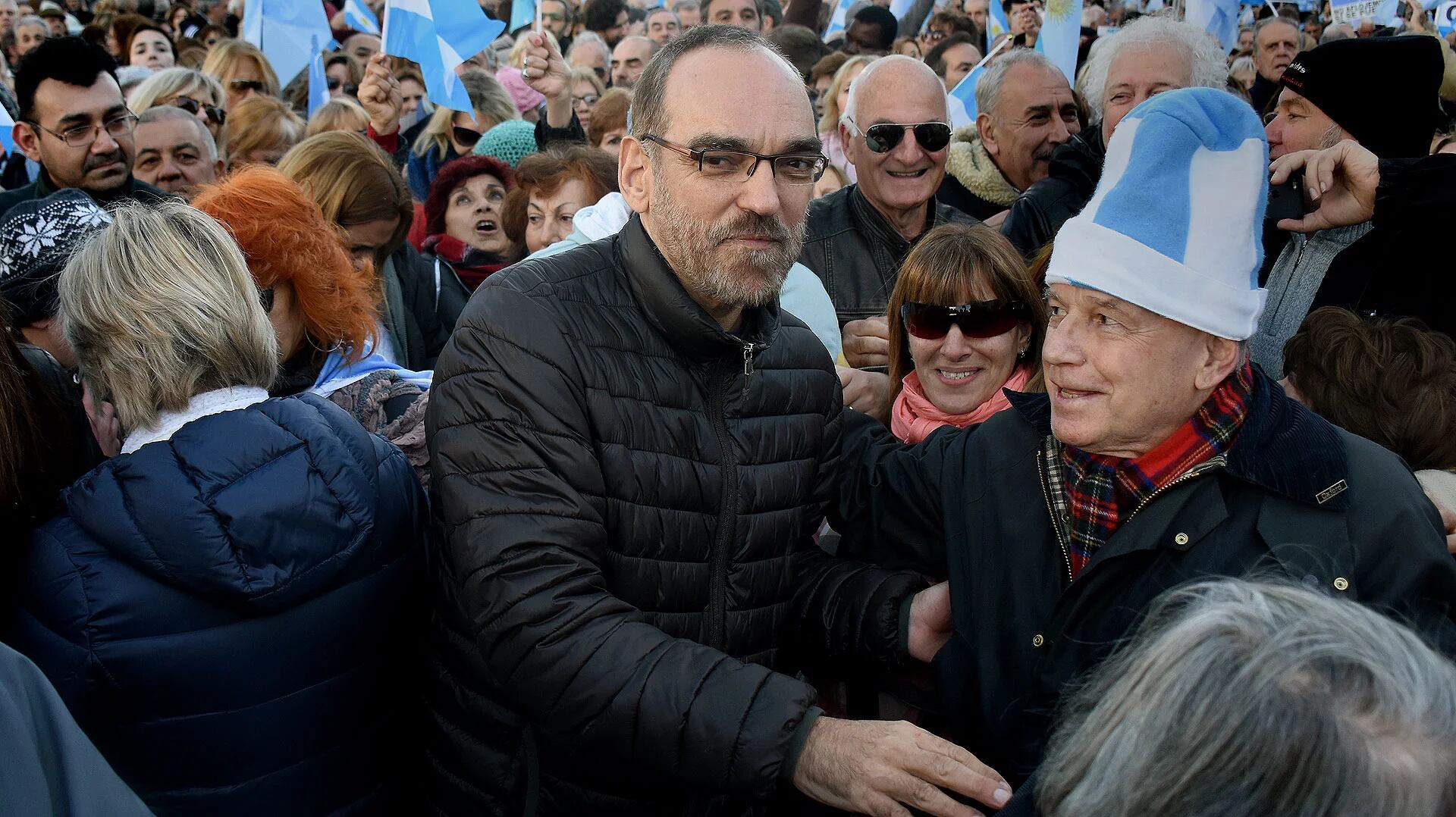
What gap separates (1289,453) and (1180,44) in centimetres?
303

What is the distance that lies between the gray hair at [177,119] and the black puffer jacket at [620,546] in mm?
4234

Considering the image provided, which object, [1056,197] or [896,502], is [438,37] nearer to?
[1056,197]

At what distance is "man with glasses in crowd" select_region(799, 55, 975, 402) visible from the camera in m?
4.12

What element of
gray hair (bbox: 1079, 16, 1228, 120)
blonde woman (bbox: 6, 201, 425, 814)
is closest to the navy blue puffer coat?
blonde woman (bbox: 6, 201, 425, 814)

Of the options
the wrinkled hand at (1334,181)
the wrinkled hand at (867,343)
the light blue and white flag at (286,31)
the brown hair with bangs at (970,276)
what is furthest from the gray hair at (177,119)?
the wrinkled hand at (1334,181)

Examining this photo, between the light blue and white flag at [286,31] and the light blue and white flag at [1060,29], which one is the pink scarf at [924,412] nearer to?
the light blue and white flag at [1060,29]

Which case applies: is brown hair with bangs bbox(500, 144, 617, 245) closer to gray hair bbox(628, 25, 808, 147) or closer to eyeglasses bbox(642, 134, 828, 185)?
gray hair bbox(628, 25, 808, 147)

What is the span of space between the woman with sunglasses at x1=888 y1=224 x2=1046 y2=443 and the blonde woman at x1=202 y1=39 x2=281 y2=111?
21.0 ft

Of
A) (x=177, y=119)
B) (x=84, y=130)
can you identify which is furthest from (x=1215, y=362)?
(x=177, y=119)

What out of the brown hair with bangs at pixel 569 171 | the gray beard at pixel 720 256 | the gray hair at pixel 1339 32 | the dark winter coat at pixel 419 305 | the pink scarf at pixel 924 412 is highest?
the gray beard at pixel 720 256

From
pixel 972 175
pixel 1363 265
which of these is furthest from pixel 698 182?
pixel 972 175

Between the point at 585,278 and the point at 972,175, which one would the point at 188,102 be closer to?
the point at 972,175

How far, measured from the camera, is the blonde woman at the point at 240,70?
7.98 meters

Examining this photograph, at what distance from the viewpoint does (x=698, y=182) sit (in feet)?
7.18
